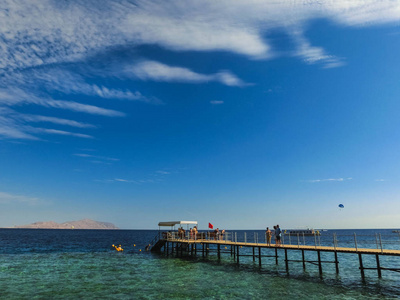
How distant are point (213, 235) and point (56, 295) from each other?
77.1 feet

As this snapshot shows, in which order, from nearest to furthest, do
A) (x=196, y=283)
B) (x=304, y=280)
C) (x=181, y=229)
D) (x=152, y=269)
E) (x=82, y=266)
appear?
(x=196, y=283), (x=304, y=280), (x=152, y=269), (x=82, y=266), (x=181, y=229)

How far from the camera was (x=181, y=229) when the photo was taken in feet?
137

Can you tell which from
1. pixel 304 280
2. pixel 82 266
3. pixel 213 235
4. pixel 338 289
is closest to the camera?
pixel 338 289

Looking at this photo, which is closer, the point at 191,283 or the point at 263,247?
the point at 191,283

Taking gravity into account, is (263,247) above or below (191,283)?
above

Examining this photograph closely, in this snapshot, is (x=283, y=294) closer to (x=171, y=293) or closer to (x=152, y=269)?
(x=171, y=293)

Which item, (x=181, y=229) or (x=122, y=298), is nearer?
(x=122, y=298)

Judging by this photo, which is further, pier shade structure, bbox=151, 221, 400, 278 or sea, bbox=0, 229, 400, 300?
pier shade structure, bbox=151, 221, 400, 278

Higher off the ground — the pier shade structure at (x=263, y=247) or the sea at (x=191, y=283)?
the pier shade structure at (x=263, y=247)

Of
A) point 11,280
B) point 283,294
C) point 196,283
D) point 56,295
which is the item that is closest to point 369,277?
point 283,294

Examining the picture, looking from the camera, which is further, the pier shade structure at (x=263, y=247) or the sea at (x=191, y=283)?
the pier shade structure at (x=263, y=247)

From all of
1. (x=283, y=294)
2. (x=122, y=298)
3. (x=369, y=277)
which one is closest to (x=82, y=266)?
(x=122, y=298)

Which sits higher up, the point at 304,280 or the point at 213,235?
the point at 213,235

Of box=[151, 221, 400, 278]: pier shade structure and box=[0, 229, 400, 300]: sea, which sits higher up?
box=[151, 221, 400, 278]: pier shade structure
